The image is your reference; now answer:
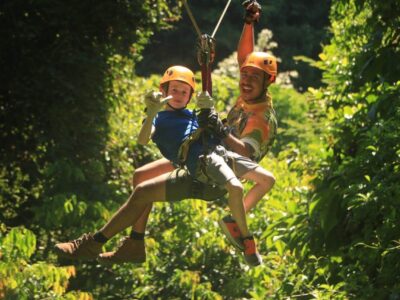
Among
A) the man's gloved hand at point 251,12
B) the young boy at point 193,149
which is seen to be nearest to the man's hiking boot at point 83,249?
the young boy at point 193,149

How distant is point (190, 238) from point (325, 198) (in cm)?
327

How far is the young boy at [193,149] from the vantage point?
5492 mm

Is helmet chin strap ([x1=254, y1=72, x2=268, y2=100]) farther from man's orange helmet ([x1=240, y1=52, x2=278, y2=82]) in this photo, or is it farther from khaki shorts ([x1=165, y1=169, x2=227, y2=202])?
khaki shorts ([x1=165, y1=169, x2=227, y2=202])

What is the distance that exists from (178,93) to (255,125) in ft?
1.73

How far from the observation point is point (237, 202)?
5.54 m

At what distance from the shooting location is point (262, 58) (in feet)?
20.0

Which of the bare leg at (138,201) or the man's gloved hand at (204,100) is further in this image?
the bare leg at (138,201)

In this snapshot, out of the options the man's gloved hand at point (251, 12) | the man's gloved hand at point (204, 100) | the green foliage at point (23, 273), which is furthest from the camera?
the green foliage at point (23, 273)

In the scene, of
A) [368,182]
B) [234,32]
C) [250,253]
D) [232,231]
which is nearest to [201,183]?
[232,231]

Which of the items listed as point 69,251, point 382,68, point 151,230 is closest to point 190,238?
point 151,230

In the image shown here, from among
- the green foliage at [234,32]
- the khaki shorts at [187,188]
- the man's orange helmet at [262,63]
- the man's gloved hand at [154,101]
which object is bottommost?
the khaki shorts at [187,188]

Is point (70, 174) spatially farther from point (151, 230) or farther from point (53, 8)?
point (53, 8)

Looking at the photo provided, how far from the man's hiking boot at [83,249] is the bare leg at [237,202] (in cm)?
92

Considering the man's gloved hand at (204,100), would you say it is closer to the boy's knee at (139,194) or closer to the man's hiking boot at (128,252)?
the boy's knee at (139,194)
